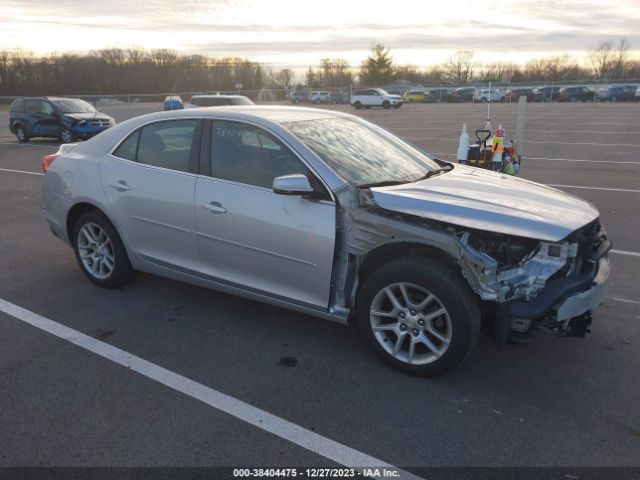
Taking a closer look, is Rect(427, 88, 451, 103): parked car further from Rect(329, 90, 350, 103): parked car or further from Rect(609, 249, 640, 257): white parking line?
Rect(609, 249, 640, 257): white parking line

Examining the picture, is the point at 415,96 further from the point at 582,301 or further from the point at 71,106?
the point at 582,301

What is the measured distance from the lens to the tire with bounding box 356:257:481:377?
322 centimetres

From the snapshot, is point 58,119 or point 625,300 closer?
point 625,300

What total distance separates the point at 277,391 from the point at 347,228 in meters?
1.12

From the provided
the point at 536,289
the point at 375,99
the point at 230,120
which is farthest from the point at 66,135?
the point at 375,99

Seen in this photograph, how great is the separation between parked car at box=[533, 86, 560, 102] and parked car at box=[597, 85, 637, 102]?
338 centimetres

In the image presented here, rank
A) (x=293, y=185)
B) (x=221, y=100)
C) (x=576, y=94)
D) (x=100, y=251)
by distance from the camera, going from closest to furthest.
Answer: (x=293, y=185) < (x=100, y=251) < (x=221, y=100) < (x=576, y=94)

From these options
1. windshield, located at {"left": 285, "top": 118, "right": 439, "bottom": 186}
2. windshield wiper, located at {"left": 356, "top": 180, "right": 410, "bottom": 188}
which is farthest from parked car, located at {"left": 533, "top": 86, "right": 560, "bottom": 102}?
windshield wiper, located at {"left": 356, "top": 180, "right": 410, "bottom": 188}

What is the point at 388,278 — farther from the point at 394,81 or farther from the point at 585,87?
the point at 394,81

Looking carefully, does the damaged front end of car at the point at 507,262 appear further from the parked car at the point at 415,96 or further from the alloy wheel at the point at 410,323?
the parked car at the point at 415,96

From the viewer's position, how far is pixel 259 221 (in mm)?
3773

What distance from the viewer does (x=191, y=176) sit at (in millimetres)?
4164

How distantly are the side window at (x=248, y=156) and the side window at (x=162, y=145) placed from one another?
0.28m

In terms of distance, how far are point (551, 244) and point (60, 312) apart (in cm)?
381
